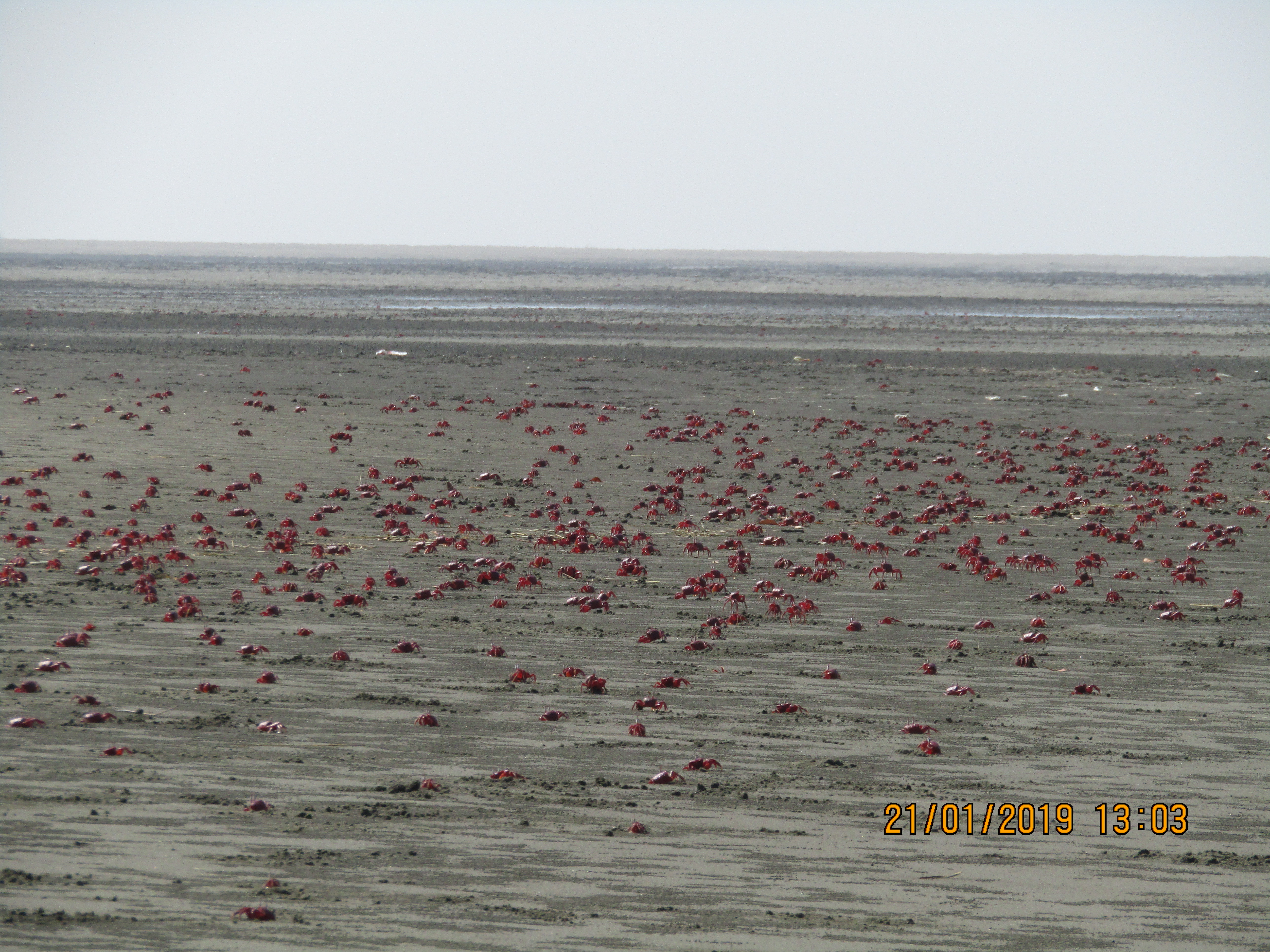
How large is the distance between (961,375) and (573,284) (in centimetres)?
7785

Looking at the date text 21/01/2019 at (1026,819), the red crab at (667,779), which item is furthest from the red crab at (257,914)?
the date text 21/01/2019 at (1026,819)

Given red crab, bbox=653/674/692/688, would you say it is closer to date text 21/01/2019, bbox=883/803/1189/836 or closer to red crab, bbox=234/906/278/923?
date text 21/01/2019, bbox=883/803/1189/836

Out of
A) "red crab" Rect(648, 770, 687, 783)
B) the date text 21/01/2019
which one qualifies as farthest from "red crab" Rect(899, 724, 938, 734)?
"red crab" Rect(648, 770, 687, 783)

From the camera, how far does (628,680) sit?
12.3 metres

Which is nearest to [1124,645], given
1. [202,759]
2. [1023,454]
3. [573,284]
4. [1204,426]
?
[202,759]

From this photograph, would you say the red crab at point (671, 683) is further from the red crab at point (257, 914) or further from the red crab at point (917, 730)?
the red crab at point (257, 914)

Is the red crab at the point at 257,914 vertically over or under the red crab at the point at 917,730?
over

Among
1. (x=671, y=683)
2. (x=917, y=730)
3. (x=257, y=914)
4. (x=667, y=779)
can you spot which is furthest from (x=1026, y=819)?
(x=257, y=914)

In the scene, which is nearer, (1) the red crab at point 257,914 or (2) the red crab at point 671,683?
(1) the red crab at point 257,914

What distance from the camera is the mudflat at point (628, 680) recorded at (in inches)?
307

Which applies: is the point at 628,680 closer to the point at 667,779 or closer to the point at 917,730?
the point at 667,779

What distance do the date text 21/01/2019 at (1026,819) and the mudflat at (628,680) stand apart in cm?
3

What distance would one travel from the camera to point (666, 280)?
132750 millimetres

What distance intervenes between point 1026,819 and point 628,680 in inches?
167
